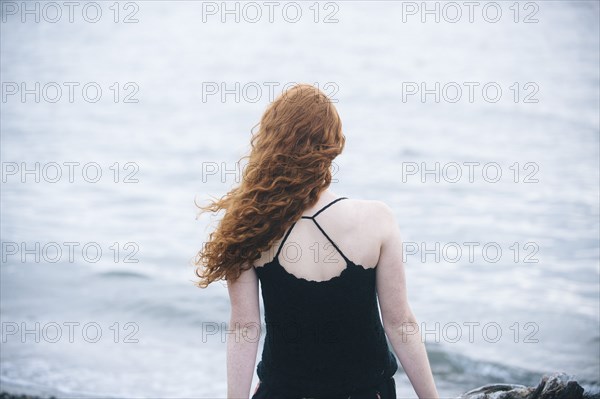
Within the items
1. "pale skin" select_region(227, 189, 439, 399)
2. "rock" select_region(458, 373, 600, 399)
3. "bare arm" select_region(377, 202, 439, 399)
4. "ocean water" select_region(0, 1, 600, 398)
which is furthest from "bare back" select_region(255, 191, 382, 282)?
"rock" select_region(458, 373, 600, 399)

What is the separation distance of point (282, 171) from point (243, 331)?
0.65 metres

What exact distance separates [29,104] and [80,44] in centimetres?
2277

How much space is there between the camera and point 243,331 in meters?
2.66

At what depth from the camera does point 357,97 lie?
1164 inches

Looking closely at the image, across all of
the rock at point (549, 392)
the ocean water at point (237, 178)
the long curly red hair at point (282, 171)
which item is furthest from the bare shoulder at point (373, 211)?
the rock at point (549, 392)

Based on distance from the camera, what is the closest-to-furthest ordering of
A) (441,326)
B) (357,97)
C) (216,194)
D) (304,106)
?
(304,106)
(441,326)
(216,194)
(357,97)

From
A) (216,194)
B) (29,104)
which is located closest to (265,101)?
(29,104)

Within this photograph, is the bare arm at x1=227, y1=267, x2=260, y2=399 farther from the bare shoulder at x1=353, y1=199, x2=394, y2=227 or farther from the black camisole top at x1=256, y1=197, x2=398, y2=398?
the bare shoulder at x1=353, y1=199, x2=394, y2=227

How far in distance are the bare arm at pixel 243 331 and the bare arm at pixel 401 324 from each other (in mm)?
488

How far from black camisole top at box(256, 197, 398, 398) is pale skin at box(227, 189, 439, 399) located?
0.03 meters

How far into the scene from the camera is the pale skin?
2521mm

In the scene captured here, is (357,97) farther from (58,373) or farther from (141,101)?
(58,373)

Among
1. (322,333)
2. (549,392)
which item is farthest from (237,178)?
(549,392)

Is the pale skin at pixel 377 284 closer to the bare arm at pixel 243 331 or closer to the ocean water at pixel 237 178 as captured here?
the bare arm at pixel 243 331
